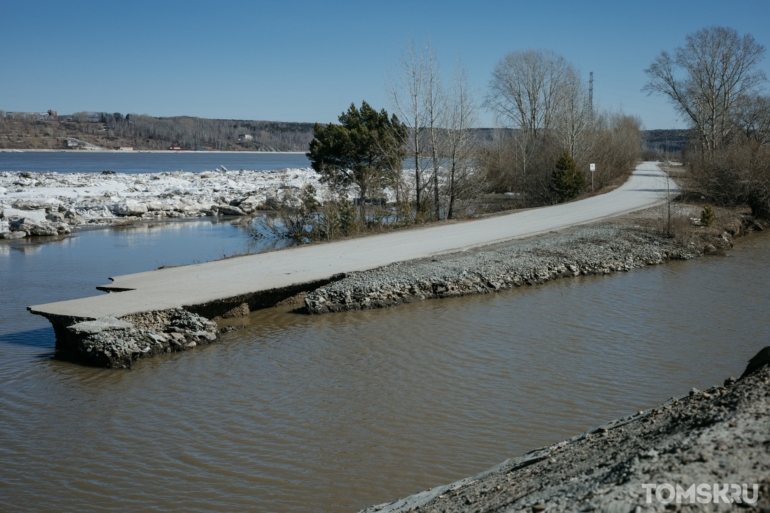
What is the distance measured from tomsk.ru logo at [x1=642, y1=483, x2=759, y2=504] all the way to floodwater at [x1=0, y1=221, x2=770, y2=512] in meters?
3.09

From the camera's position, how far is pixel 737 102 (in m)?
50.8

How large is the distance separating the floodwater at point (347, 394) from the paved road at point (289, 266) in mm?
999

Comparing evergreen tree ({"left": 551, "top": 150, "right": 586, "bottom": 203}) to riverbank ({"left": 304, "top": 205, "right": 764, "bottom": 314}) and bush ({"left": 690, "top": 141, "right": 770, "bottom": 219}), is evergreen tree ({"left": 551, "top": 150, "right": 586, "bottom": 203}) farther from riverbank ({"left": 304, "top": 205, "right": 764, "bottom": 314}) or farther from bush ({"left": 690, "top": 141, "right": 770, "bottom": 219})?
riverbank ({"left": 304, "top": 205, "right": 764, "bottom": 314})

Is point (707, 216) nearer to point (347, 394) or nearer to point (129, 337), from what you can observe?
point (347, 394)

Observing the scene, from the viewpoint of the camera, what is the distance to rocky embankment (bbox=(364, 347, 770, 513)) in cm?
398

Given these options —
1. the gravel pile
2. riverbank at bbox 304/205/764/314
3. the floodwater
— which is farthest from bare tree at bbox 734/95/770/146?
the floodwater

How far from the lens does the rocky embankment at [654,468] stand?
13.1 feet

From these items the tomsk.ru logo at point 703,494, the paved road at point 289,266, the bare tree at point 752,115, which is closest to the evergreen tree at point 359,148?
the paved road at point 289,266

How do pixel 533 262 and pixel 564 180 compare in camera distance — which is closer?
pixel 533 262

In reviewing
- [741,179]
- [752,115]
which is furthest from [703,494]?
[752,115]

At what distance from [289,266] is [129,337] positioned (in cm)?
543

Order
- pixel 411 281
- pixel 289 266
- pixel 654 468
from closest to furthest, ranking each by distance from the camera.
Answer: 1. pixel 654 468
2. pixel 411 281
3. pixel 289 266

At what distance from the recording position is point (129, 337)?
10.9m

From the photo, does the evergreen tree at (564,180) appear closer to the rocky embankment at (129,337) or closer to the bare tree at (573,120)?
the bare tree at (573,120)
